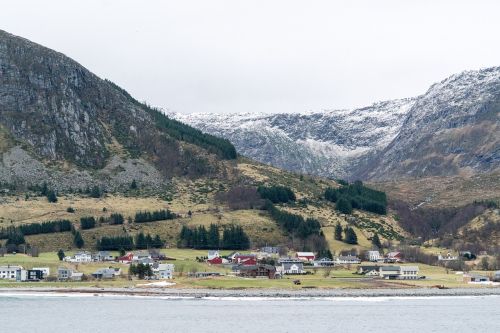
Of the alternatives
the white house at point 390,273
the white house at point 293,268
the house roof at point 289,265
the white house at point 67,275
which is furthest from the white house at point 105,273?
the white house at point 390,273

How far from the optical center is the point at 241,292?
15888 cm

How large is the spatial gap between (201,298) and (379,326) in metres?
41.2

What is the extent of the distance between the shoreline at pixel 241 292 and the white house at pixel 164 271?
41.8ft

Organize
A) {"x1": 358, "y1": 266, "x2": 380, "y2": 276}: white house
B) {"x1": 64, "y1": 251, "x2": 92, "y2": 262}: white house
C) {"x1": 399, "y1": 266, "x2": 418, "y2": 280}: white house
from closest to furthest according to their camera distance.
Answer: {"x1": 399, "y1": 266, "x2": 418, "y2": 280}: white house
{"x1": 358, "y1": 266, "x2": 380, "y2": 276}: white house
{"x1": 64, "y1": 251, "x2": 92, "y2": 262}: white house

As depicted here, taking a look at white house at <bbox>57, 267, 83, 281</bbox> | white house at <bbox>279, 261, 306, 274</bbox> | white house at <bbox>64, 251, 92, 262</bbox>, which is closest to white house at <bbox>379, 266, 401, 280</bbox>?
white house at <bbox>279, 261, 306, 274</bbox>

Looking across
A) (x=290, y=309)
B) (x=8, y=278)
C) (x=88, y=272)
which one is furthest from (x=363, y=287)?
(x=8, y=278)

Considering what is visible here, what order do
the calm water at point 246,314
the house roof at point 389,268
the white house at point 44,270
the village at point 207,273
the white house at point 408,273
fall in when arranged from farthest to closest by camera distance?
the house roof at point 389,268 < the white house at point 408,273 < the white house at point 44,270 < the village at point 207,273 < the calm water at point 246,314

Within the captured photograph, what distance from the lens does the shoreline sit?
15625 cm

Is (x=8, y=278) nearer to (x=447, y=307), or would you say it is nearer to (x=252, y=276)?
(x=252, y=276)

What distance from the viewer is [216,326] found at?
11744 centimetres

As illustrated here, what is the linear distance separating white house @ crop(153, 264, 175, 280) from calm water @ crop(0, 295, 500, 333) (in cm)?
2269

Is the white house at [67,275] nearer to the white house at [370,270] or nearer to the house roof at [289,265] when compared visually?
the house roof at [289,265]

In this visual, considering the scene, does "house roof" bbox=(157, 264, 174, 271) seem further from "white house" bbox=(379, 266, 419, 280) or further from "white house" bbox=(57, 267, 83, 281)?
"white house" bbox=(379, 266, 419, 280)

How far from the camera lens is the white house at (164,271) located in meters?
177
